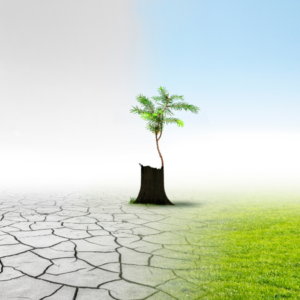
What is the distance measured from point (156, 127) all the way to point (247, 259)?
6.33 metres

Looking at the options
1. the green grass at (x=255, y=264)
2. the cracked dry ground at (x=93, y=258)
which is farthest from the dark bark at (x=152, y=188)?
the green grass at (x=255, y=264)

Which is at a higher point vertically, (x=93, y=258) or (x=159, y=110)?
(x=159, y=110)

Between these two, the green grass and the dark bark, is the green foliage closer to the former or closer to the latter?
the dark bark

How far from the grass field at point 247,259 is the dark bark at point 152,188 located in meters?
2.82

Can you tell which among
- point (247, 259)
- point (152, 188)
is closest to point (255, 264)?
point (247, 259)

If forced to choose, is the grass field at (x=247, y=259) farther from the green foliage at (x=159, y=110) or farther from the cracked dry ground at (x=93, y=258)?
the green foliage at (x=159, y=110)

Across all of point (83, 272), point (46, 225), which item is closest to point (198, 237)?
point (83, 272)

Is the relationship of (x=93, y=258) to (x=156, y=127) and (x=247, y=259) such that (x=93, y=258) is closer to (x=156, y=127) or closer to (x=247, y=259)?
(x=247, y=259)

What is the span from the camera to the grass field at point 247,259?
267 cm

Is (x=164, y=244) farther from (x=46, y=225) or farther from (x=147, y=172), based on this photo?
(x=147, y=172)

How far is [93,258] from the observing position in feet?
11.9

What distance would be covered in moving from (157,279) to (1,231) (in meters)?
3.43

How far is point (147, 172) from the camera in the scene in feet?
29.7

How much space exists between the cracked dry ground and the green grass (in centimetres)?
29
